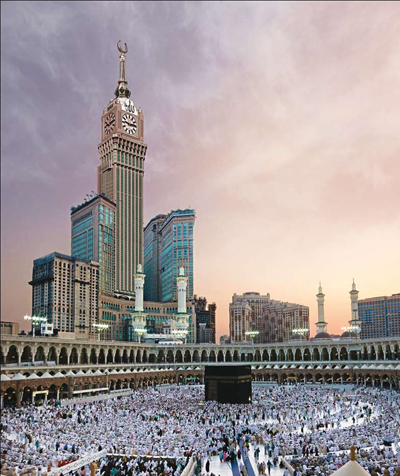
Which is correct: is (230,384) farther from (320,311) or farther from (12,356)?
(320,311)

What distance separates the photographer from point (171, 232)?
127125 millimetres

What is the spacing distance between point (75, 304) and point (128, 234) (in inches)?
1300

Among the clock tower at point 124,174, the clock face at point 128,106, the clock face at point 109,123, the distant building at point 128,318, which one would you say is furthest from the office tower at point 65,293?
the clock face at point 128,106

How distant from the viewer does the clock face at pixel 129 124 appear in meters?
130

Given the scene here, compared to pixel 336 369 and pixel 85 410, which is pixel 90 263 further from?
pixel 85 410

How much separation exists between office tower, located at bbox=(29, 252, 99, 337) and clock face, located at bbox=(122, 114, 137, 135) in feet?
145

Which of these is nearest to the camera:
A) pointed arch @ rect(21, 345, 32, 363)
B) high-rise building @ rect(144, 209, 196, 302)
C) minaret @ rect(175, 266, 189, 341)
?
pointed arch @ rect(21, 345, 32, 363)

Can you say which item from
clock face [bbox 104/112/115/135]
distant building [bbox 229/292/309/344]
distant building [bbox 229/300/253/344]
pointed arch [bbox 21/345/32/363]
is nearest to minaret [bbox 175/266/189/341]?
pointed arch [bbox 21/345/32/363]

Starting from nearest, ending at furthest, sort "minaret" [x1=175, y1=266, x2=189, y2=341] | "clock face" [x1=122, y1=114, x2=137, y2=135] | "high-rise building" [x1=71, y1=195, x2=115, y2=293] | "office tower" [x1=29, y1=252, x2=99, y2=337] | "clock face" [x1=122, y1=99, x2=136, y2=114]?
"minaret" [x1=175, y1=266, x2=189, y2=341]
"office tower" [x1=29, y1=252, x2=99, y2=337]
"high-rise building" [x1=71, y1=195, x2=115, y2=293]
"clock face" [x1=122, y1=114, x2=137, y2=135]
"clock face" [x1=122, y1=99, x2=136, y2=114]

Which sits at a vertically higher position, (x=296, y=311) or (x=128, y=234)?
(x=128, y=234)

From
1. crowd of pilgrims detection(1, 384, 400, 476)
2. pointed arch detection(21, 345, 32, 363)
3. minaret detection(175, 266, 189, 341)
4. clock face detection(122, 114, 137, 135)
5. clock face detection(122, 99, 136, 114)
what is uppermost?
clock face detection(122, 99, 136, 114)

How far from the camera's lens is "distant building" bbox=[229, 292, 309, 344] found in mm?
140625

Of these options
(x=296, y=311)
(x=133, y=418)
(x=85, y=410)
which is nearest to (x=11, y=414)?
(x=85, y=410)

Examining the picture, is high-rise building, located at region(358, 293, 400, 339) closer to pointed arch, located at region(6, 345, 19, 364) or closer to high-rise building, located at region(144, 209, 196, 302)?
high-rise building, located at region(144, 209, 196, 302)
